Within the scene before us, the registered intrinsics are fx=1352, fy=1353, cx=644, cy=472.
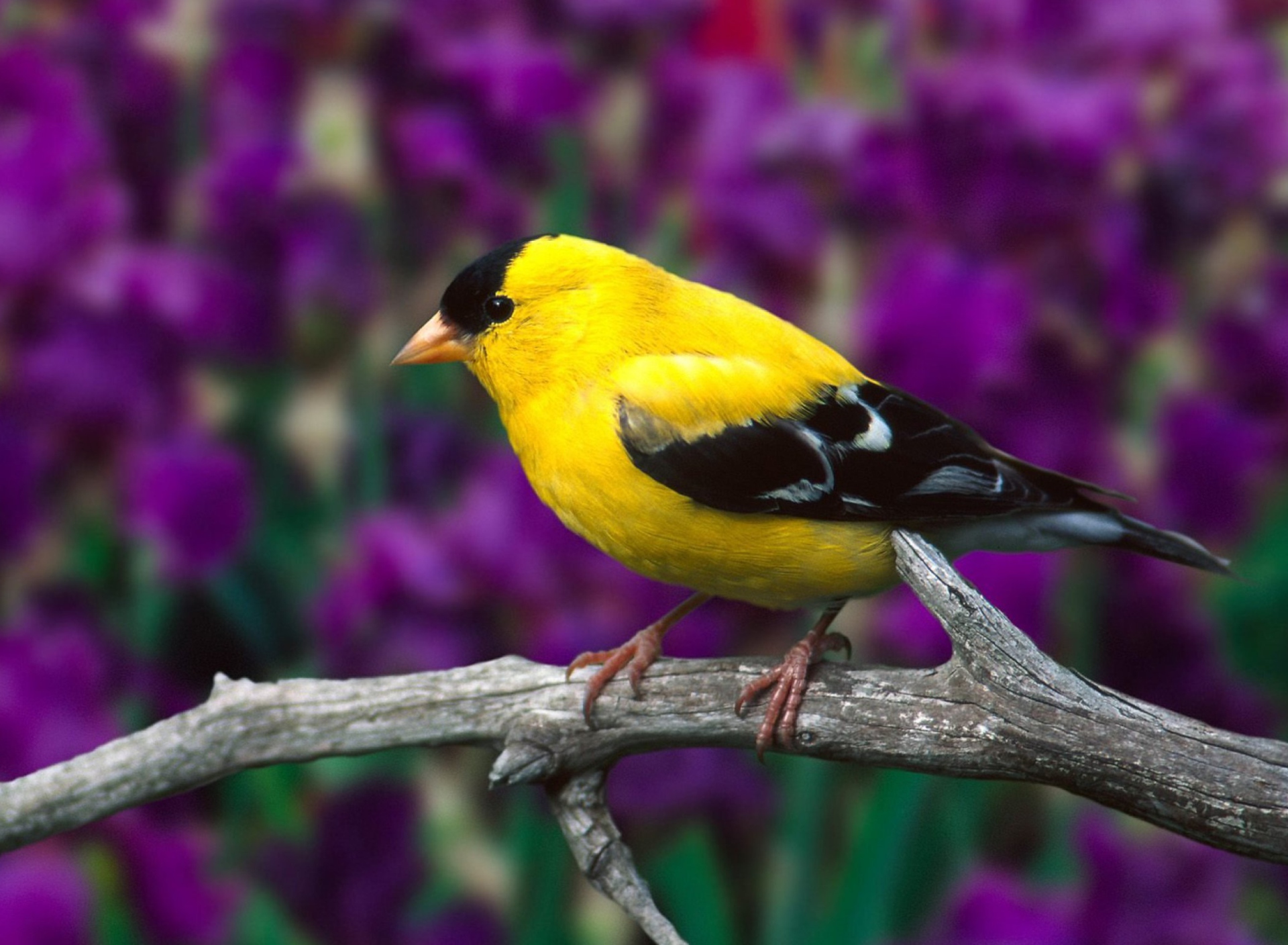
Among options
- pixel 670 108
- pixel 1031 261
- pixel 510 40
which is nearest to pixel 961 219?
pixel 1031 261

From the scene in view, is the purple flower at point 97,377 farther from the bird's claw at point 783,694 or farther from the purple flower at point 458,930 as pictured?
the bird's claw at point 783,694

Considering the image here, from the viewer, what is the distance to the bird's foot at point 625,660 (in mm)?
833

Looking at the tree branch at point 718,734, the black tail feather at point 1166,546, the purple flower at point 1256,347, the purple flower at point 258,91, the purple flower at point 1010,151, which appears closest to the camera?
the tree branch at point 718,734

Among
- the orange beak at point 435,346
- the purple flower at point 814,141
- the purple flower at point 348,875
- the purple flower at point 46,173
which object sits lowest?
the purple flower at point 348,875

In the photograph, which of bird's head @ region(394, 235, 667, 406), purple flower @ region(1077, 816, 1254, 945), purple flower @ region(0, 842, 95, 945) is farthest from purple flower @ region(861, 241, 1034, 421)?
purple flower @ region(0, 842, 95, 945)

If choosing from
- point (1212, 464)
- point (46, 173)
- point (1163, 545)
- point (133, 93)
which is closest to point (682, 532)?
point (1163, 545)

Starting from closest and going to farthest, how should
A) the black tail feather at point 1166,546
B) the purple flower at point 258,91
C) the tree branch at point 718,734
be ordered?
the tree branch at point 718,734 < the black tail feather at point 1166,546 < the purple flower at point 258,91

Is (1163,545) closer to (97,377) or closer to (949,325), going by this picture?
(949,325)

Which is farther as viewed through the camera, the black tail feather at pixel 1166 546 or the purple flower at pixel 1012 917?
the purple flower at pixel 1012 917

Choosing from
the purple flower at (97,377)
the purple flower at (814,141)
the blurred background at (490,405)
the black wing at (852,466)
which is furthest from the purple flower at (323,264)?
the black wing at (852,466)

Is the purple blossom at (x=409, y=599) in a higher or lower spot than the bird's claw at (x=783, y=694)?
higher

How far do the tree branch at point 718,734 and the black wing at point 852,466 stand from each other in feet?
0.14

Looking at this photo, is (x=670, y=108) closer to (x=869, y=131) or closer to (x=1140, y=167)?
(x=869, y=131)

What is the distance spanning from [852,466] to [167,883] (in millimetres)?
659
